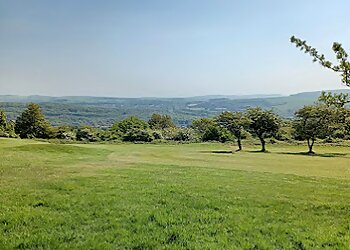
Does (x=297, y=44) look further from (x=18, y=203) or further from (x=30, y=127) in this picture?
(x=30, y=127)

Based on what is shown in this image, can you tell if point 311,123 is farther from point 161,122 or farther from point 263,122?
→ point 161,122

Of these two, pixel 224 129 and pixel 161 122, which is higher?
pixel 224 129

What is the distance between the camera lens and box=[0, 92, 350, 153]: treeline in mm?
64250

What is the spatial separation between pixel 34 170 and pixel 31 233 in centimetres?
1152

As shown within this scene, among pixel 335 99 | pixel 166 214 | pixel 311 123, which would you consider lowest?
pixel 311 123

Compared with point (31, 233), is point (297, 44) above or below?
above

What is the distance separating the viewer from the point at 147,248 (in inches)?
316

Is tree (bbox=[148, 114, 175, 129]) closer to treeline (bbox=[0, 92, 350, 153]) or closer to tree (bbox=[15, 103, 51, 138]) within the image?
treeline (bbox=[0, 92, 350, 153])

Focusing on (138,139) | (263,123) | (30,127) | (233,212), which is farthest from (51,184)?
(30,127)

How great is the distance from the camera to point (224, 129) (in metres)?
85.4

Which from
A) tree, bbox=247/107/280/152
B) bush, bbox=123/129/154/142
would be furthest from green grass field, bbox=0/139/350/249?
bush, bbox=123/129/154/142

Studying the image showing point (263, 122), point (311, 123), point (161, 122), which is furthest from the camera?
point (161, 122)

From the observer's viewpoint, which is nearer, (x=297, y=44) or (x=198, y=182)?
(x=297, y=44)

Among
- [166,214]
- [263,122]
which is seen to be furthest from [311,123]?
[166,214]
